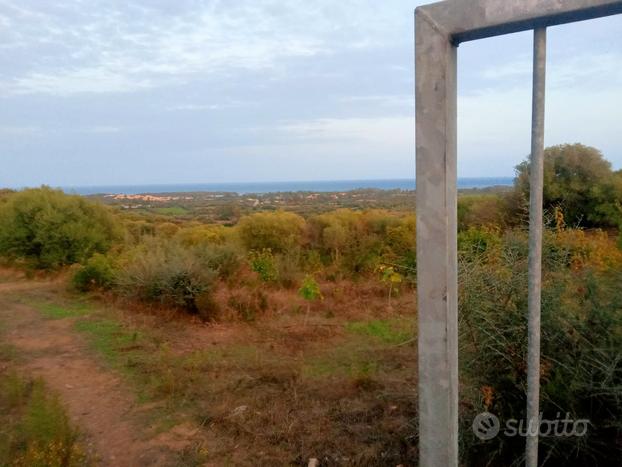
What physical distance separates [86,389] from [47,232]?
8.20m

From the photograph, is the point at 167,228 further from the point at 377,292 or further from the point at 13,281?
the point at 377,292

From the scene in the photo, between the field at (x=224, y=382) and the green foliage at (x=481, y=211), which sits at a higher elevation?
the green foliage at (x=481, y=211)

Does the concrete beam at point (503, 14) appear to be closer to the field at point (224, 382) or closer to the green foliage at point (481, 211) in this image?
the field at point (224, 382)

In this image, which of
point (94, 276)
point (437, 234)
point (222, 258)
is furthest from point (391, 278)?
point (437, 234)

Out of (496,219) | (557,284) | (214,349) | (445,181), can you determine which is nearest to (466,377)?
(557,284)

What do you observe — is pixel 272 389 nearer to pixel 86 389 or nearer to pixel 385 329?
pixel 86 389

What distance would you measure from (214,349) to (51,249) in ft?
25.5

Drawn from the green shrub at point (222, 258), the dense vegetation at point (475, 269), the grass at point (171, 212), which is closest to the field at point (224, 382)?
the dense vegetation at point (475, 269)

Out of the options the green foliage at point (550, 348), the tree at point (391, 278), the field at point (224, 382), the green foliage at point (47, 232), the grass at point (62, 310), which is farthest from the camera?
the green foliage at point (47, 232)

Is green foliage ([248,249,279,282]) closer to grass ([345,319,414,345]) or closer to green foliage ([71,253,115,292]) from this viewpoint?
grass ([345,319,414,345])

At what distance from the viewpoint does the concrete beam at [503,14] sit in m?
1.17

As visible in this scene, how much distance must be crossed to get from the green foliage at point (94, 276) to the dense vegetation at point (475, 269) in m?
0.02

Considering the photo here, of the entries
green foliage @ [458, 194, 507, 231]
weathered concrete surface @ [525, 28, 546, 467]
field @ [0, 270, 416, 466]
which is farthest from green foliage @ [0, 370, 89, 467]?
green foliage @ [458, 194, 507, 231]

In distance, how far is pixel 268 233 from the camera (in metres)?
13.9
